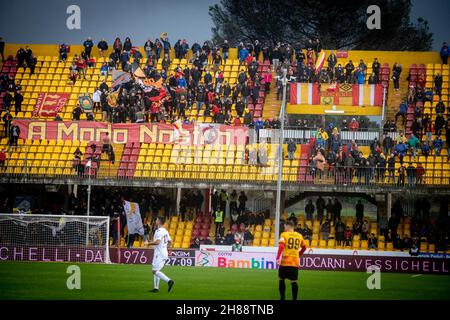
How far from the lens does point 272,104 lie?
4519 cm

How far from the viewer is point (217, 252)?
35.5 meters

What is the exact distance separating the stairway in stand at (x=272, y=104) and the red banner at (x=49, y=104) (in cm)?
965

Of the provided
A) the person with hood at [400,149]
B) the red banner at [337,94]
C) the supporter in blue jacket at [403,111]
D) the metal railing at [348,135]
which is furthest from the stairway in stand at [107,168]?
the supporter in blue jacket at [403,111]

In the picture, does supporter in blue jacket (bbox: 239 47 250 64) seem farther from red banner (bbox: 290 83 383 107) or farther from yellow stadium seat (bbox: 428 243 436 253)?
yellow stadium seat (bbox: 428 243 436 253)

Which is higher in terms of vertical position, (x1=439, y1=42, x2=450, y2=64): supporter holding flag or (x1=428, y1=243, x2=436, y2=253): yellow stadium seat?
(x1=439, y1=42, x2=450, y2=64): supporter holding flag

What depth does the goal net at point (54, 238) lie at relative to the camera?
34.9 meters

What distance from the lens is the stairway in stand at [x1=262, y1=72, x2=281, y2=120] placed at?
4456cm

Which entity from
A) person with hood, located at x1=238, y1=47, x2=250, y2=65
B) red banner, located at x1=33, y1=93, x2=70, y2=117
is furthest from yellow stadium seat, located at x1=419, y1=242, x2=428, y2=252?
red banner, located at x1=33, y1=93, x2=70, y2=117

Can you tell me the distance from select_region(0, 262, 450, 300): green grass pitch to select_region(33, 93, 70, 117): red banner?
514 inches

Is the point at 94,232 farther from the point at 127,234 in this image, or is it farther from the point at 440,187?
the point at 440,187

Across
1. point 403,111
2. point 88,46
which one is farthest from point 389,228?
point 88,46

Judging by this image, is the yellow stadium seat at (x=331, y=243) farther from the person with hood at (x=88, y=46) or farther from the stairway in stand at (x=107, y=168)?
the person with hood at (x=88, y=46)

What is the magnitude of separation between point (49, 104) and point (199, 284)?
21179 mm
